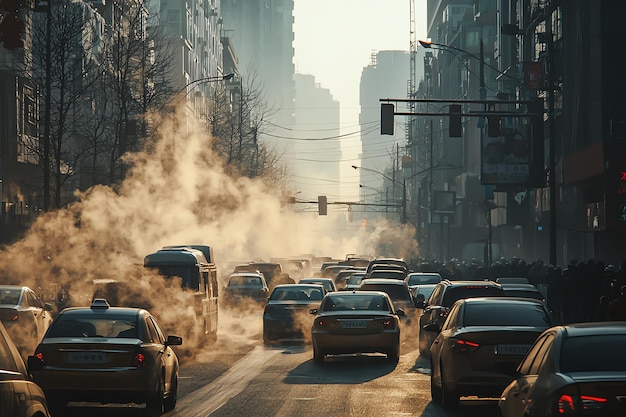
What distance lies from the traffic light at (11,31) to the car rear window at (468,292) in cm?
1258

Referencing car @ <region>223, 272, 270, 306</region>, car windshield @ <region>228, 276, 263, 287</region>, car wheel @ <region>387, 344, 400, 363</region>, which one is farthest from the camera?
car windshield @ <region>228, 276, 263, 287</region>

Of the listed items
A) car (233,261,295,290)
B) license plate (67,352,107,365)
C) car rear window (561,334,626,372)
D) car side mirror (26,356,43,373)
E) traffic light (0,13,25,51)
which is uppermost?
traffic light (0,13,25,51)

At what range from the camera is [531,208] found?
79500mm

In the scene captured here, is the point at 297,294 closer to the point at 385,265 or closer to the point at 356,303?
the point at 356,303

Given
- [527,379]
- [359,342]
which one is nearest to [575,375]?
[527,379]

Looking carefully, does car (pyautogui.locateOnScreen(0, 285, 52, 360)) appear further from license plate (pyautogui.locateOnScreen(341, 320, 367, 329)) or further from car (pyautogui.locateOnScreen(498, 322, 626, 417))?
car (pyautogui.locateOnScreen(498, 322, 626, 417))

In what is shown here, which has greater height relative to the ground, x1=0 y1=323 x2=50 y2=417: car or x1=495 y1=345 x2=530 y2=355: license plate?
x1=0 y1=323 x2=50 y2=417: car

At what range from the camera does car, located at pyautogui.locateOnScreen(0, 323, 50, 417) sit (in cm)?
827

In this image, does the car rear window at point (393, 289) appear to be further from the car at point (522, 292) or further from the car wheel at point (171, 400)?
the car wheel at point (171, 400)

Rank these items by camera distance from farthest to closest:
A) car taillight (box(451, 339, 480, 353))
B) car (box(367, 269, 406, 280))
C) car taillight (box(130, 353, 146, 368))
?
car (box(367, 269, 406, 280))
car taillight (box(451, 339, 480, 353))
car taillight (box(130, 353, 146, 368))

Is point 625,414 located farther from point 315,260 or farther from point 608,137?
point 315,260

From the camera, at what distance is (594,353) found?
9.72 meters

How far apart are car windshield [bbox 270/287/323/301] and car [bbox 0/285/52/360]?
896cm

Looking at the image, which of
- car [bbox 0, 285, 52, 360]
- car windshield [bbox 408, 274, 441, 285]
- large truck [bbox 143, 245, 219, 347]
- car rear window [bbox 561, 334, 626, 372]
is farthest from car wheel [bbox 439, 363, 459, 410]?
car windshield [bbox 408, 274, 441, 285]
